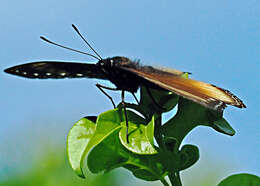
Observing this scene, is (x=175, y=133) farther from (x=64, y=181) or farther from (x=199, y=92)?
(x=64, y=181)

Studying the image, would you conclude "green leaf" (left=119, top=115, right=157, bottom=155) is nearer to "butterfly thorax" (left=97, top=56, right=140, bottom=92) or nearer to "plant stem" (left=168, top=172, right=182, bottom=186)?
"plant stem" (left=168, top=172, right=182, bottom=186)

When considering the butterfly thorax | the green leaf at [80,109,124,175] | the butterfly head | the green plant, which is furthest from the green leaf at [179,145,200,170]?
the butterfly head

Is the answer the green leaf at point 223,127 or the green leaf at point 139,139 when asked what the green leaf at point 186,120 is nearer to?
the green leaf at point 223,127

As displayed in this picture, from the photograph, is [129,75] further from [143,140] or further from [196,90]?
[143,140]

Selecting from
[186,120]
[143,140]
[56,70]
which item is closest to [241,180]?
[186,120]

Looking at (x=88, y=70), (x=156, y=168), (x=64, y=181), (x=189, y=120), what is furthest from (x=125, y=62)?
(x=64, y=181)

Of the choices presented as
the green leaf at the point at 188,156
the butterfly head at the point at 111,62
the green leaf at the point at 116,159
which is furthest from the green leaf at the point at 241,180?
the butterfly head at the point at 111,62
